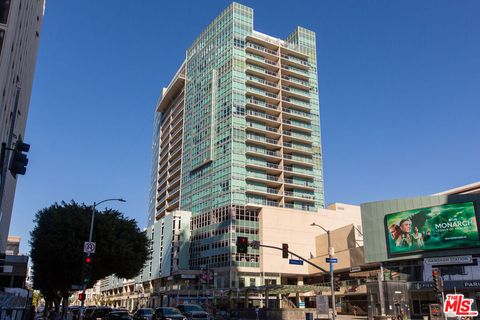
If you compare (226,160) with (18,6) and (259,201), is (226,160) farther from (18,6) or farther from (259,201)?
(18,6)

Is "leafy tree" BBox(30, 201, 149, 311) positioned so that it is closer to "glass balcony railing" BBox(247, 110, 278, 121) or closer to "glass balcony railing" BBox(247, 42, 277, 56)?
"glass balcony railing" BBox(247, 110, 278, 121)

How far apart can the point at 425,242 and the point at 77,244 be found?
45751 millimetres

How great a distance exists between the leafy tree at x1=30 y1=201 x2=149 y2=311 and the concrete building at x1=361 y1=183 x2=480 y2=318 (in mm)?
35591

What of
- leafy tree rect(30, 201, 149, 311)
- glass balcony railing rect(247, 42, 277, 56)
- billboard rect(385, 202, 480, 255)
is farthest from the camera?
glass balcony railing rect(247, 42, 277, 56)

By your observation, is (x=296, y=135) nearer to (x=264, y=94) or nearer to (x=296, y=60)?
(x=264, y=94)

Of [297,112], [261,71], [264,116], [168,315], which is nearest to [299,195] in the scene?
[264,116]

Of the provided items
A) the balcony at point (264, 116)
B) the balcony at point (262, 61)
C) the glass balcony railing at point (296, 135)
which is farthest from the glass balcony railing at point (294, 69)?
the glass balcony railing at point (296, 135)

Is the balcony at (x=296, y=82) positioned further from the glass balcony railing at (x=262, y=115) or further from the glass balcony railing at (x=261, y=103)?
the glass balcony railing at (x=262, y=115)

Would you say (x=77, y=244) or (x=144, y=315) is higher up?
(x=77, y=244)

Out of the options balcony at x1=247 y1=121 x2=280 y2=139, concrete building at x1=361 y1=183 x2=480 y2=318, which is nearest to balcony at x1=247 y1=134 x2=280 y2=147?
balcony at x1=247 y1=121 x2=280 y2=139

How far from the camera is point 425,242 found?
6138 centimetres

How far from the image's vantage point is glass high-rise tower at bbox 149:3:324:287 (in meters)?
91.6

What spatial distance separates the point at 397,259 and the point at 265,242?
30.3 meters

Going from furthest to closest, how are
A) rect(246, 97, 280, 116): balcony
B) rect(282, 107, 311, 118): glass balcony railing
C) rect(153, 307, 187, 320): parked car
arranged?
rect(282, 107, 311, 118): glass balcony railing → rect(246, 97, 280, 116): balcony → rect(153, 307, 187, 320): parked car
